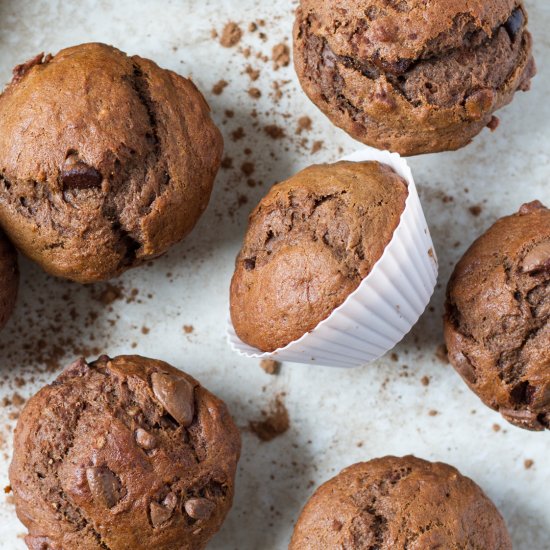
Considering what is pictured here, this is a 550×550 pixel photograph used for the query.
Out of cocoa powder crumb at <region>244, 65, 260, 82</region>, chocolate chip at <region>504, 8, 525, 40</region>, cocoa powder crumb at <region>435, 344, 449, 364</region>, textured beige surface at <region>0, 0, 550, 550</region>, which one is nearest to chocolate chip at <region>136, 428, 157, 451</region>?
textured beige surface at <region>0, 0, 550, 550</region>

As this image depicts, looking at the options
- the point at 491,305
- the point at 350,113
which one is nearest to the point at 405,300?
the point at 491,305

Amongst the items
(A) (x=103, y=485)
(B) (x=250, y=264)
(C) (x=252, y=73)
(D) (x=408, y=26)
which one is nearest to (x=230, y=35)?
(C) (x=252, y=73)

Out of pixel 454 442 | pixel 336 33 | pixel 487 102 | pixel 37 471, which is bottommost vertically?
pixel 454 442

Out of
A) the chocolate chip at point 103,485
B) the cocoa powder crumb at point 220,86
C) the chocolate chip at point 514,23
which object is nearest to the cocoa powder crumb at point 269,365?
the chocolate chip at point 103,485

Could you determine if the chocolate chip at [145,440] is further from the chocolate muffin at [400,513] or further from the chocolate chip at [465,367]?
the chocolate chip at [465,367]

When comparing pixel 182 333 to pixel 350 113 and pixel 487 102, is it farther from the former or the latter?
pixel 487 102

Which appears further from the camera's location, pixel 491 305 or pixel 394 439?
pixel 394 439

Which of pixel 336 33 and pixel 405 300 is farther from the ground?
pixel 336 33
